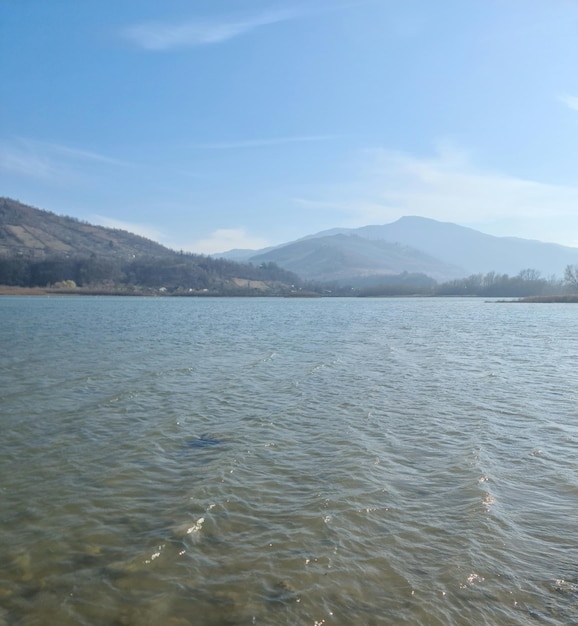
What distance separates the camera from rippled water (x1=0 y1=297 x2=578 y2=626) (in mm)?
7207

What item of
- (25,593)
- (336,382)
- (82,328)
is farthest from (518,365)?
(82,328)

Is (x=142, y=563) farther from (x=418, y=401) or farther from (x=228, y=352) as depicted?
(x=228, y=352)

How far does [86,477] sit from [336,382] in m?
14.6

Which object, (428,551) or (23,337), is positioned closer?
(428,551)

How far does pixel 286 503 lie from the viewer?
10.5 meters

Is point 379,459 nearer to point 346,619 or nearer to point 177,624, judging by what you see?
point 346,619

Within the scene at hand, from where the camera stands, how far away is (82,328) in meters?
52.3

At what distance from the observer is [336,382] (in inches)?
960

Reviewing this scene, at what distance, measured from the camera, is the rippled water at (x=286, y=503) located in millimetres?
7207

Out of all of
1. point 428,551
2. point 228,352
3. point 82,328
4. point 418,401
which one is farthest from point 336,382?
point 82,328

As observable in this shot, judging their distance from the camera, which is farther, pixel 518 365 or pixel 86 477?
pixel 518 365

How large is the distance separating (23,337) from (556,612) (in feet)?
144

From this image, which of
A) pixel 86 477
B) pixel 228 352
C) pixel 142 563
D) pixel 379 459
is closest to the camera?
pixel 142 563

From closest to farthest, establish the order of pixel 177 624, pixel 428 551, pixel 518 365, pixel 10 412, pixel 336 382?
pixel 177 624 < pixel 428 551 < pixel 10 412 < pixel 336 382 < pixel 518 365
